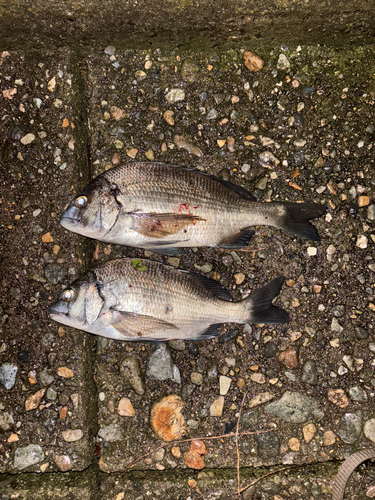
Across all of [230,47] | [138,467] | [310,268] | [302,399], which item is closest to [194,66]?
[230,47]

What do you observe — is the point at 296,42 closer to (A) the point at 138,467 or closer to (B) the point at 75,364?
(B) the point at 75,364

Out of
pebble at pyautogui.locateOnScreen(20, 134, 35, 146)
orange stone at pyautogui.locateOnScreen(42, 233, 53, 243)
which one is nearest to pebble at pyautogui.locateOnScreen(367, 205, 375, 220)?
orange stone at pyautogui.locateOnScreen(42, 233, 53, 243)

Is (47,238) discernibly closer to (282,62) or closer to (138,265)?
(138,265)

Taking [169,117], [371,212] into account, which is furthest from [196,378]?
[169,117]

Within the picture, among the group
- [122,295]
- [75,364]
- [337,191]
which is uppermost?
[337,191]

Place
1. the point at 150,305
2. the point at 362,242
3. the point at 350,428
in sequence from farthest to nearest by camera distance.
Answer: the point at 362,242, the point at 350,428, the point at 150,305

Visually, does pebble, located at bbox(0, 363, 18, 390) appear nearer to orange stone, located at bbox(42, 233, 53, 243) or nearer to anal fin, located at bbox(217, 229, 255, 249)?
orange stone, located at bbox(42, 233, 53, 243)
